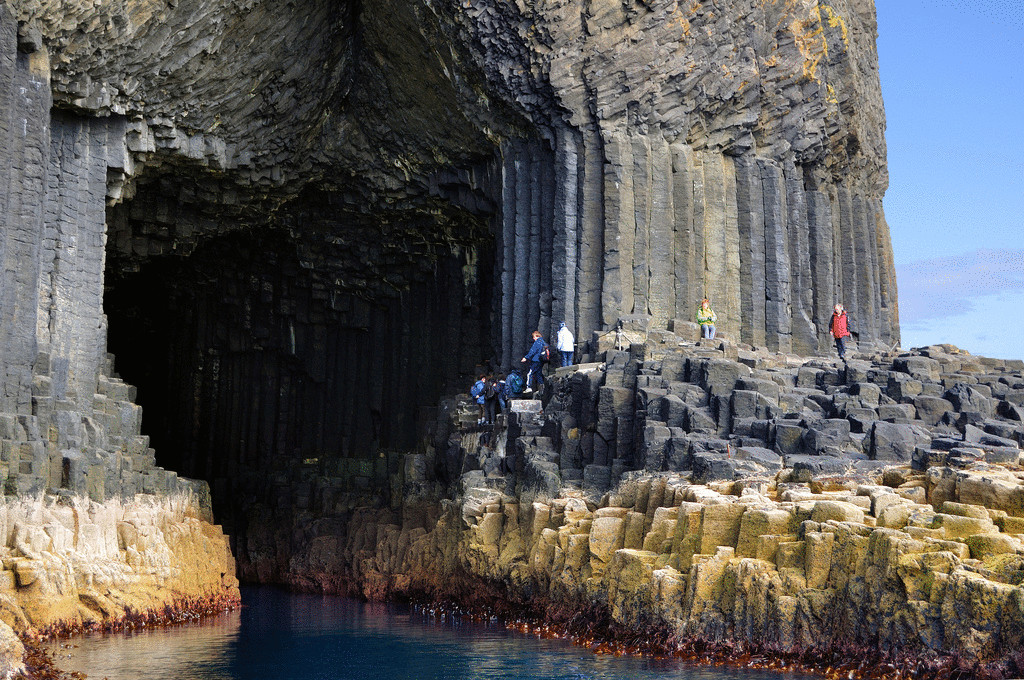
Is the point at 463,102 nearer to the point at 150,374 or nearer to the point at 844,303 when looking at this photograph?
the point at 844,303

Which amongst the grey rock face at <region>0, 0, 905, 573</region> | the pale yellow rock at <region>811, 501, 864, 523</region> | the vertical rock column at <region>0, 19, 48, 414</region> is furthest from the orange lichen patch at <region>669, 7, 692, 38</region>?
the pale yellow rock at <region>811, 501, 864, 523</region>

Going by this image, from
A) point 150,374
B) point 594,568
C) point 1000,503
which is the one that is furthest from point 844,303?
point 150,374

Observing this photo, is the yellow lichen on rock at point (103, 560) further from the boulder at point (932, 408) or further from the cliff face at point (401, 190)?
the boulder at point (932, 408)

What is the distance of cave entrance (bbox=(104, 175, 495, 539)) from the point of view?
39719mm

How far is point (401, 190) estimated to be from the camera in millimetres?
38156

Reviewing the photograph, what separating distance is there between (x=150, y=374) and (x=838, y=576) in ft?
118

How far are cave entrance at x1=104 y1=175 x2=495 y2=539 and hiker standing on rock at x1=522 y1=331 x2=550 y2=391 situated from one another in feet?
20.2

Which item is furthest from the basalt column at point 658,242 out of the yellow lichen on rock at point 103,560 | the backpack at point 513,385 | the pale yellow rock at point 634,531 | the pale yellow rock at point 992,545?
the pale yellow rock at point 992,545

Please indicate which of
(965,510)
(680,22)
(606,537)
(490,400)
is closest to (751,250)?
(680,22)

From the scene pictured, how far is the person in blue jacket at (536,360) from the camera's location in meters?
30.8

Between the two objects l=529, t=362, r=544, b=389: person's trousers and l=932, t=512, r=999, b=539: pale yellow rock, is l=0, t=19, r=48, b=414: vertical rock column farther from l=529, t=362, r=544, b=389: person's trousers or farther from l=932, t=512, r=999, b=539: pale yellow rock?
l=932, t=512, r=999, b=539: pale yellow rock

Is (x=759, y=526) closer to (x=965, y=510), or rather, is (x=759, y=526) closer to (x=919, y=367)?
(x=965, y=510)

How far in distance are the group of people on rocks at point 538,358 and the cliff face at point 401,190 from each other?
1.15 metres

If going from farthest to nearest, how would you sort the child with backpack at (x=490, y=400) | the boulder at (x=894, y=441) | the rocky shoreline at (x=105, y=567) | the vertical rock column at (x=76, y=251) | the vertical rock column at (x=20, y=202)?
1. the child with backpack at (x=490, y=400)
2. the vertical rock column at (x=76, y=251)
3. the vertical rock column at (x=20, y=202)
4. the rocky shoreline at (x=105, y=567)
5. the boulder at (x=894, y=441)
